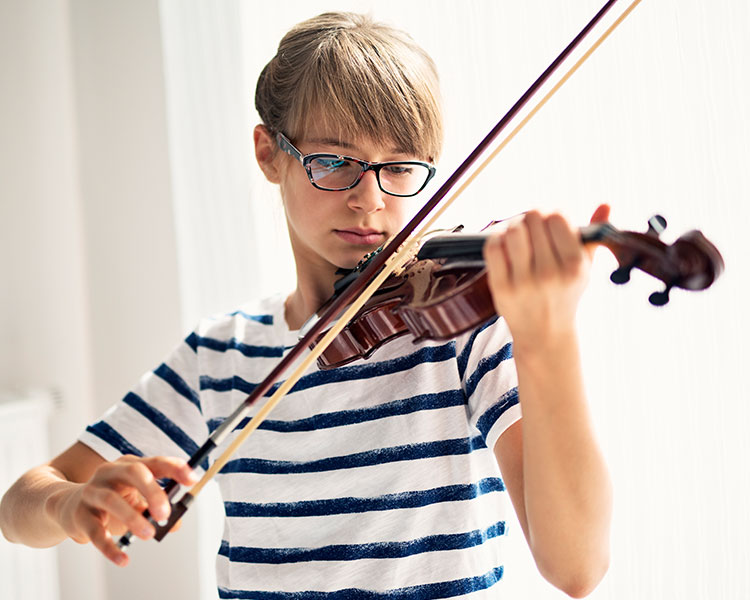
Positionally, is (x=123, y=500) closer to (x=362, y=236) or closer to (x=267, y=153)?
(x=362, y=236)

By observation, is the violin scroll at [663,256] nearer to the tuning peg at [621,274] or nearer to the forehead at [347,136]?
the tuning peg at [621,274]

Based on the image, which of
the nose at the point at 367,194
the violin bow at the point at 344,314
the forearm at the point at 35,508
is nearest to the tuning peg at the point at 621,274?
the violin bow at the point at 344,314

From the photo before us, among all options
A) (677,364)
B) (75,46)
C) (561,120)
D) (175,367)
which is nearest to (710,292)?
(677,364)

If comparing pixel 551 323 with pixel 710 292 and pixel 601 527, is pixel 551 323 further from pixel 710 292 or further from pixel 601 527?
pixel 710 292

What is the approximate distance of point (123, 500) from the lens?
2.13 feet

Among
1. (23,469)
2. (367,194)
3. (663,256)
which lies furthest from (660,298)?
(23,469)

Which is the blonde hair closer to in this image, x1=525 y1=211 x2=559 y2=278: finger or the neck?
the neck

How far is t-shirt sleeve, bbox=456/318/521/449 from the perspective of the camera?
0.74 m

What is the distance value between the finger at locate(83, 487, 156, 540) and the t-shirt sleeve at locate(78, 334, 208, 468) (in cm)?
33

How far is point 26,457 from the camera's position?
1.47 m

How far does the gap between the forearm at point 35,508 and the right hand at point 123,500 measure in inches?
5.5

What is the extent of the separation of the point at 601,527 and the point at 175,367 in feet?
2.02

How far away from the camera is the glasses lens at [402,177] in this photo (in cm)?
86

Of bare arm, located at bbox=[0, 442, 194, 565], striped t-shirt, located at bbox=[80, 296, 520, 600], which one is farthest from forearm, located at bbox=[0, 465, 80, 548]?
striped t-shirt, located at bbox=[80, 296, 520, 600]
